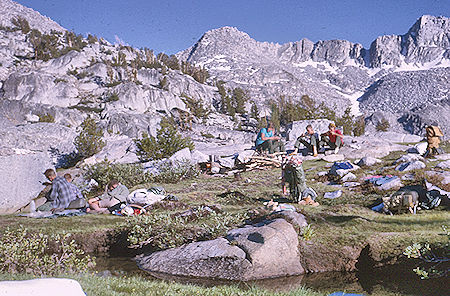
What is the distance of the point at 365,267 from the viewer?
5707 mm

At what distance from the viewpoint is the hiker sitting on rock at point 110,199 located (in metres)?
9.65

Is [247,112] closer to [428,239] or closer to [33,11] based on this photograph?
[428,239]

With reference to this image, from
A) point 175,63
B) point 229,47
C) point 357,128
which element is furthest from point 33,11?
point 357,128

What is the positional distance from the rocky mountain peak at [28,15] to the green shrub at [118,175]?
350 feet

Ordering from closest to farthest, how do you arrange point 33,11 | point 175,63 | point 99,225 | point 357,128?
point 99,225 < point 357,128 < point 175,63 < point 33,11

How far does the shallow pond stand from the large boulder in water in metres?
0.17

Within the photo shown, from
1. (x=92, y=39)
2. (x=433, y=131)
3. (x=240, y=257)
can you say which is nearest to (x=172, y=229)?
(x=240, y=257)

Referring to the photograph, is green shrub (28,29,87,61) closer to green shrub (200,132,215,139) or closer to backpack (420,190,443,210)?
green shrub (200,132,215,139)

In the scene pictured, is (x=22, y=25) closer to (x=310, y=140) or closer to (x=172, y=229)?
(x=310, y=140)

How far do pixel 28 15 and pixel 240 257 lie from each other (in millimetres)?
146104

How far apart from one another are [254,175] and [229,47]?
635 ft

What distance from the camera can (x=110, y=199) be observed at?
9.81 meters

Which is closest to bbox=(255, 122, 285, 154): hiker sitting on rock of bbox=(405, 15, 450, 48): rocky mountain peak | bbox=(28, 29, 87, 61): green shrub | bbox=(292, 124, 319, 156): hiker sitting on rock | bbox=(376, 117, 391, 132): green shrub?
bbox=(292, 124, 319, 156): hiker sitting on rock

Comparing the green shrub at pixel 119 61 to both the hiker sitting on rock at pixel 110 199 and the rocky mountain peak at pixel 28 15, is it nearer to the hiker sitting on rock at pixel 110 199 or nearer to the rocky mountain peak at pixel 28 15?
the rocky mountain peak at pixel 28 15
